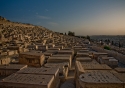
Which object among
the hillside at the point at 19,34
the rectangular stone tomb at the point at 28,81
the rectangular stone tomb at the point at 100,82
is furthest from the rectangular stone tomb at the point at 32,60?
the hillside at the point at 19,34

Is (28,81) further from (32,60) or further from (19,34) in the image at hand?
(19,34)

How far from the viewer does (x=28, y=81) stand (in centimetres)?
507

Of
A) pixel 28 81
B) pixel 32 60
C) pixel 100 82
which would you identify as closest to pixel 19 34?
pixel 32 60

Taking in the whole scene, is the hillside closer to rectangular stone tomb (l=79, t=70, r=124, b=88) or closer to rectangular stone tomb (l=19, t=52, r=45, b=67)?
rectangular stone tomb (l=19, t=52, r=45, b=67)

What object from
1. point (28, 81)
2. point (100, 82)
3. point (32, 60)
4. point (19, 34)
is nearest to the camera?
point (100, 82)

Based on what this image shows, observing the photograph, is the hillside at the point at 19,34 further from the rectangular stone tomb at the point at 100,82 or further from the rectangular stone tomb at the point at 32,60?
the rectangular stone tomb at the point at 100,82

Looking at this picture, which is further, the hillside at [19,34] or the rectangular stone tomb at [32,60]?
the hillside at [19,34]

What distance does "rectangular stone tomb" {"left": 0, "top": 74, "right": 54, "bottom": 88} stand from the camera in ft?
15.9

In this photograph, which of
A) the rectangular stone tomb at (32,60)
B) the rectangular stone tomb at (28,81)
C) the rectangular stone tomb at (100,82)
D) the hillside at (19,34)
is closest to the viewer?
the rectangular stone tomb at (100,82)

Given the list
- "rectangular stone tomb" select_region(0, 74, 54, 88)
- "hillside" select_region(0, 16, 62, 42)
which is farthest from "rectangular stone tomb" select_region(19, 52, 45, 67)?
"hillside" select_region(0, 16, 62, 42)

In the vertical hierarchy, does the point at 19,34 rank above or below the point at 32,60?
above

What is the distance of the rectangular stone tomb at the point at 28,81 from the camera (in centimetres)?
483

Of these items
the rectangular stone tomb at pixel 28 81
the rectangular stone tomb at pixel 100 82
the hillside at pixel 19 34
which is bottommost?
the rectangular stone tomb at pixel 28 81

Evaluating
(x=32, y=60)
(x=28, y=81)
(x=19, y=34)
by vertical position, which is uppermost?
(x=19, y=34)
